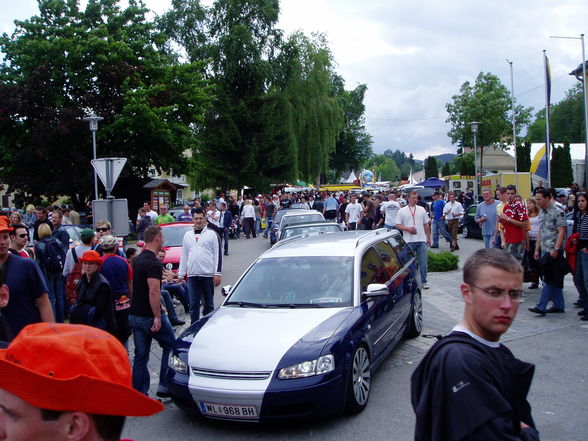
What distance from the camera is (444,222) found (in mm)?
18922

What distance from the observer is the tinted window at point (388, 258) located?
22.9ft

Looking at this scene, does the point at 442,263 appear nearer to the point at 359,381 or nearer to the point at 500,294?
the point at 359,381

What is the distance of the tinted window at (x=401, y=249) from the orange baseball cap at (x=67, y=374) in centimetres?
660

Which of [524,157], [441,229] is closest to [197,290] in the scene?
[441,229]

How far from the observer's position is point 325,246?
6812 millimetres

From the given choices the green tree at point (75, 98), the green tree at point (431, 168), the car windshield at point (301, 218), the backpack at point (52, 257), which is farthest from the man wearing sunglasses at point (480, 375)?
the green tree at point (431, 168)

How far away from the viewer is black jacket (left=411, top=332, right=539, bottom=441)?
1.73m

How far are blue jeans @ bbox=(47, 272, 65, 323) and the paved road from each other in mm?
1962

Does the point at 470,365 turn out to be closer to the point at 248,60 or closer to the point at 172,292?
the point at 172,292

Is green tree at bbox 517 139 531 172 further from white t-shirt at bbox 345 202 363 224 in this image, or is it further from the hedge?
the hedge

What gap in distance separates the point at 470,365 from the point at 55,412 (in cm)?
125

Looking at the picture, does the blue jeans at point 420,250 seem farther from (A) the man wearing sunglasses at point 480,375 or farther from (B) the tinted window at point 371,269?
(A) the man wearing sunglasses at point 480,375

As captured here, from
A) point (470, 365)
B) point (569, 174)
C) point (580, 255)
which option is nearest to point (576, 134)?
point (569, 174)

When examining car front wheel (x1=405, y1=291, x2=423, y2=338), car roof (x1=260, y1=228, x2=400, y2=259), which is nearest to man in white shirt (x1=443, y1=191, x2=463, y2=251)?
car front wheel (x1=405, y1=291, x2=423, y2=338)
